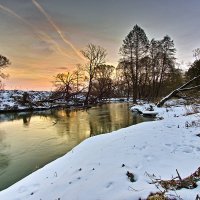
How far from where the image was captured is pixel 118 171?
523 cm

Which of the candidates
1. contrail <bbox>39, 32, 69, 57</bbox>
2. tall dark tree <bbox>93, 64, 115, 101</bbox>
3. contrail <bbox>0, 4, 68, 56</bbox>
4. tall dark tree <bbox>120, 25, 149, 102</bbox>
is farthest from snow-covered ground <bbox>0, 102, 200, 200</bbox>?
tall dark tree <bbox>120, 25, 149, 102</bbox>

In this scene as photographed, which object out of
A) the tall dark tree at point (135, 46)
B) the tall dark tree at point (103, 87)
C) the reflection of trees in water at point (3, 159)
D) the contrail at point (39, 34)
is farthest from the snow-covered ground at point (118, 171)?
the tall dark tree at point (135, 46)

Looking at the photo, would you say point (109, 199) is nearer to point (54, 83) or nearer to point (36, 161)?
point (36, 161)

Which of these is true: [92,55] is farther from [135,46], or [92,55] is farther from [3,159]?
[3,159]

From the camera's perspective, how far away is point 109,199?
4027 mm

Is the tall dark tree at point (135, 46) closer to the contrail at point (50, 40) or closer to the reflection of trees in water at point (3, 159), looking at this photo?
the contrail at point (50, 40)

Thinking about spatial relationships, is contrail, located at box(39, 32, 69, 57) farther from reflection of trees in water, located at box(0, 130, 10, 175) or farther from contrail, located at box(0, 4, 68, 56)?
reflection of trees in water, located at box(0, 130, 10, 175)

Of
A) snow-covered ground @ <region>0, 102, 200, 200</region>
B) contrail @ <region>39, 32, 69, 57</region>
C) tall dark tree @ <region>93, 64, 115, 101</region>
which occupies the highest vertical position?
contrail @ <region>39, 32, 69, 57</region>

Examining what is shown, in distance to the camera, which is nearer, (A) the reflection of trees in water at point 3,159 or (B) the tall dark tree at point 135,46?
(A) the reflection of trees in water at point 3,159

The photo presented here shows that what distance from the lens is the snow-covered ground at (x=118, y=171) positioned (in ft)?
14.3

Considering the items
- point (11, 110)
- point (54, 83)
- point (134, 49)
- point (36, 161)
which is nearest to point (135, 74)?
point (134, 49)

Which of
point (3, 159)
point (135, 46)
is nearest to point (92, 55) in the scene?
point (135, 46)

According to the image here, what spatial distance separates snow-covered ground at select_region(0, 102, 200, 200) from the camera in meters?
4.35

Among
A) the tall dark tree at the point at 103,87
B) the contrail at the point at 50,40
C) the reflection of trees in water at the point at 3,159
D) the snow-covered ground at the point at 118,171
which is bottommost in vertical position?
the reflection of trees in water at the point at 3,159
